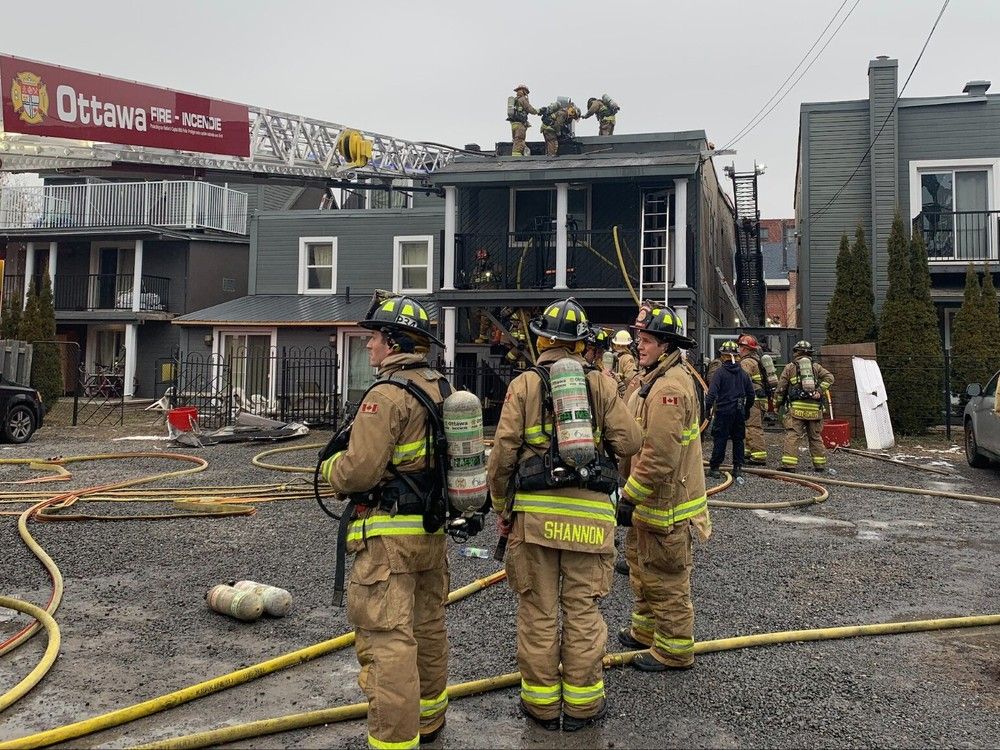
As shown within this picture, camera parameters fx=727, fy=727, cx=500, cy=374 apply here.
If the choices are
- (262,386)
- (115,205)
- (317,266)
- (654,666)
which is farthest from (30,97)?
(654,666)

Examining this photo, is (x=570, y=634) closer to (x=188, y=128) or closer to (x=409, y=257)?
(x=188, y=128)

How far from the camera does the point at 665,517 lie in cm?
378

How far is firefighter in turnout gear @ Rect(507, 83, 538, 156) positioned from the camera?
16938mm

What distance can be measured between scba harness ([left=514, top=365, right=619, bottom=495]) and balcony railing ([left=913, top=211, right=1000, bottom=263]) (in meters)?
15.8

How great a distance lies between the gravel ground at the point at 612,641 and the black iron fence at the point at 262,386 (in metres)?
8.23

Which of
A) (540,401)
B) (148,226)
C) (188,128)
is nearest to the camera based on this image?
(540,401)

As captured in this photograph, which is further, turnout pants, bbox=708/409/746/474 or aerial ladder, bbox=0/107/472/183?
aerial ladder, bbox=0/107/472/183

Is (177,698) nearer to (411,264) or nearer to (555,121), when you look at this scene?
(555,121)

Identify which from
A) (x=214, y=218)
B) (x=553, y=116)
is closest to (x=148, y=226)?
(x=214, y=218)

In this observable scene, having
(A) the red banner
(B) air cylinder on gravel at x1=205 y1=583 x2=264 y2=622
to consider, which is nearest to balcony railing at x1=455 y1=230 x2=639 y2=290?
(A) the red banner

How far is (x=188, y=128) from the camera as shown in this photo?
15.5 m

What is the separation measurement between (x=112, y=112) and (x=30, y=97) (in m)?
1.39

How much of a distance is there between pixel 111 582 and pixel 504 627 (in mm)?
2883

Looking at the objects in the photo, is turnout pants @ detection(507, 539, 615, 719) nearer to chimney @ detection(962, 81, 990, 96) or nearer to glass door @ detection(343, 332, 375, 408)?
glass door @ detection(343, 332, 375, 408)
